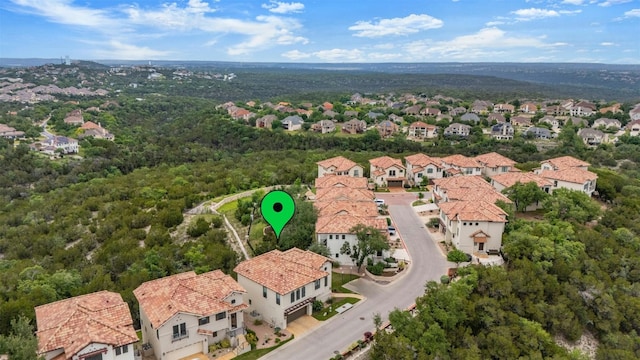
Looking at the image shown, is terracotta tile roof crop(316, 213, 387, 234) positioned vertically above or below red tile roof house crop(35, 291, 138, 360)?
above

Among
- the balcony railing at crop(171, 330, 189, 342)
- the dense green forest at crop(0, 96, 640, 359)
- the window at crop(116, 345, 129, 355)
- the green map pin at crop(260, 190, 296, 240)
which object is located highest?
the green map pin at crop(260, 190, 296, 240)

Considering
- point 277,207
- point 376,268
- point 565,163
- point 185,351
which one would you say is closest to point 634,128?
point 565,163

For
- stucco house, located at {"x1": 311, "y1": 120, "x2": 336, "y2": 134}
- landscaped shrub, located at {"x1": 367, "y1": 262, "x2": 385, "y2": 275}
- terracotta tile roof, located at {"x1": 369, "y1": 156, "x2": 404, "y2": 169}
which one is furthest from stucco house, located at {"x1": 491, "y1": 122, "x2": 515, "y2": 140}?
landscaped shrub, located at {"x1": 367, "y1": 262, "x2": 385, "y2": 275}

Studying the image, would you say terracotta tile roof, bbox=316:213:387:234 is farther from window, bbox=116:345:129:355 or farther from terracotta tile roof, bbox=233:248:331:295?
window, bbox=116:345:129:355

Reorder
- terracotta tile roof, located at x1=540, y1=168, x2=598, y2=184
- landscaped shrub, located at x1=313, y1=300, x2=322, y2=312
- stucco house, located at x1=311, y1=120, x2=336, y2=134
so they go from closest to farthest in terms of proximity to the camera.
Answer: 1. landscaped shrub, located at x1=313, y1=300, x2=322, y2=312
2. terracotta tile roof, located at x1=540, y1=168, x2=598, y2=184
3. stucco house, located at x1=311, y1=120, x2=336, y2=134

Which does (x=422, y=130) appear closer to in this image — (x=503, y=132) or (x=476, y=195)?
(x=503, y=132)

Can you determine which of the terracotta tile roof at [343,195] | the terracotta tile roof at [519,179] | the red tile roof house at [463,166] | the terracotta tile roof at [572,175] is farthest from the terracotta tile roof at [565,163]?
the terracotta tile roof at [343,195]
